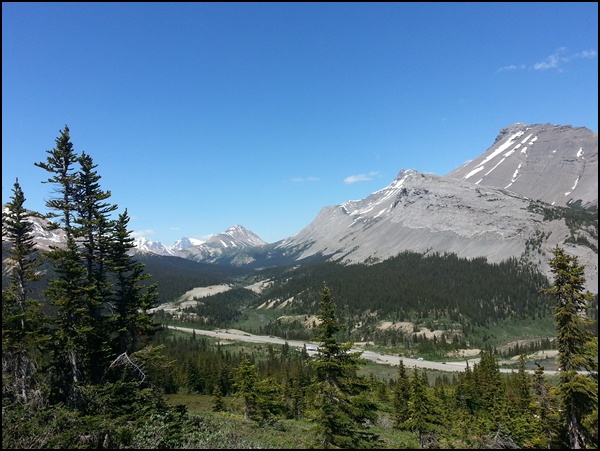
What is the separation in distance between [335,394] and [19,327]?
2154cm

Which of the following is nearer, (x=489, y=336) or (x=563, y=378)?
(x=563, y=378)

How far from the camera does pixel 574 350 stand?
2348cm

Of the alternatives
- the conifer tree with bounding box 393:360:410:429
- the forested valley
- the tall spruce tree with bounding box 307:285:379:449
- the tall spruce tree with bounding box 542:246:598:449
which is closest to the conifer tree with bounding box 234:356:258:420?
the forested valley

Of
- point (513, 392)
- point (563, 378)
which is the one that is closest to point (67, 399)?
point (563, 378)

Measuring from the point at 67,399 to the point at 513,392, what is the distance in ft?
226

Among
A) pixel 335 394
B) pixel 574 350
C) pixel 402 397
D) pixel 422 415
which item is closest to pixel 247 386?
pixel 422 415

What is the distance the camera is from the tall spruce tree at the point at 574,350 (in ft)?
74.6

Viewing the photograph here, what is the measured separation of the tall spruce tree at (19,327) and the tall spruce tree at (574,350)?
111ft

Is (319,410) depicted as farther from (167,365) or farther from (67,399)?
(67,399)

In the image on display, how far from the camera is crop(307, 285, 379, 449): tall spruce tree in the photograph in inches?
861

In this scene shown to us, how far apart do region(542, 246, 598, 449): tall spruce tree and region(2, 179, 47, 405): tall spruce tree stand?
111 ft

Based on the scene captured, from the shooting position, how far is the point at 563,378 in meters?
23.0

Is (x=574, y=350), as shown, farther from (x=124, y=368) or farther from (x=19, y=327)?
(x=19, y=327)

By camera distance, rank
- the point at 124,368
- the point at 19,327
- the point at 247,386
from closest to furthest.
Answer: the point at 19,327 → the point at 124,368 → the point at 247,386
